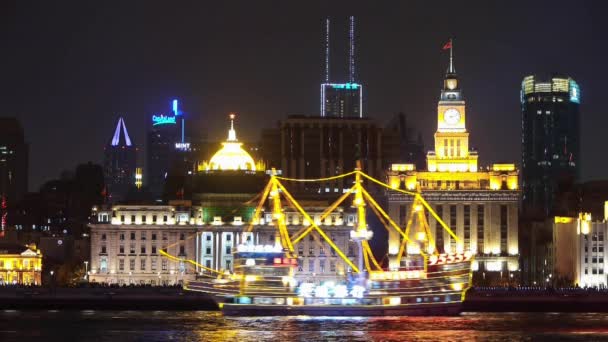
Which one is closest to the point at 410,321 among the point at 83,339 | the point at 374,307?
the point at 374,307

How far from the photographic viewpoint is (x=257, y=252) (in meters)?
184

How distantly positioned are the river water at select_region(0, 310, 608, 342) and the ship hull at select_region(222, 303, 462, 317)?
1.52m

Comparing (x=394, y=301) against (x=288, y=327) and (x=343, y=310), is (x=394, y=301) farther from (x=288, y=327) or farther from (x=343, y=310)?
(x=288, y=327)

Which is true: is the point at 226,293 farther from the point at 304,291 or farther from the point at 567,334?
the point at 567,334

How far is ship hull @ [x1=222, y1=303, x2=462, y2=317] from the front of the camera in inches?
7283

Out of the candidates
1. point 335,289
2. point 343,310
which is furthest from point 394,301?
point 335,289

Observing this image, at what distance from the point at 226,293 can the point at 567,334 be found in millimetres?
39053

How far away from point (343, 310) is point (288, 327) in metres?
19.5

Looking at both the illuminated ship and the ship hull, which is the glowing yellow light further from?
the ship hull

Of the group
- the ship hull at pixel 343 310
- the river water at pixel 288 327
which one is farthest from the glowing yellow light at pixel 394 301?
the river water at pixel 288 327

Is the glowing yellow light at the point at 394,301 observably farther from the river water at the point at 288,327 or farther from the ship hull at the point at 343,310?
the river water at the point at 288,327

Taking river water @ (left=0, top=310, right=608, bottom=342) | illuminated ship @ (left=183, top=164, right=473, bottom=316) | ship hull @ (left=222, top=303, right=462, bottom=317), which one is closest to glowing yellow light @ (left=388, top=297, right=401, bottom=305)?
illuminated ship @ (left=183, top=164, right=473, bottom=316)

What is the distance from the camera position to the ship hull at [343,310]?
7283 inches

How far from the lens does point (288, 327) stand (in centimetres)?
16912
